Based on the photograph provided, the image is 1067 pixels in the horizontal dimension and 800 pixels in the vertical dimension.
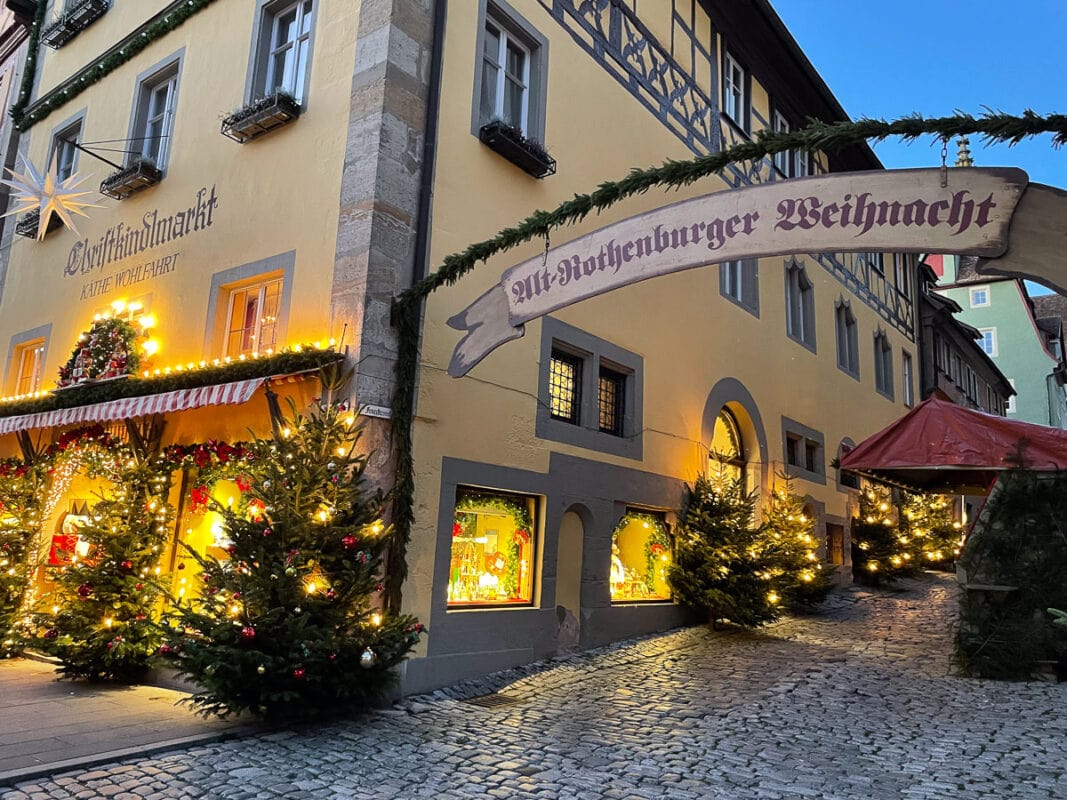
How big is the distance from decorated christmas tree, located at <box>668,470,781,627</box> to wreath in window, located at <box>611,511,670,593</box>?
0.20m

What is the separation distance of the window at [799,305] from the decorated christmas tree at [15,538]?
40.4 ft

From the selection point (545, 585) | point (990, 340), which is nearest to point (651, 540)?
point (545, 585)

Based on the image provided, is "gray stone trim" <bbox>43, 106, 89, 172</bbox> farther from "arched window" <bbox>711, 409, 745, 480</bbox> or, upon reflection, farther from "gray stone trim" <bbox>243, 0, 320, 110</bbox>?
"arched window" <bbox>711, 409, 745, 480</bbox>

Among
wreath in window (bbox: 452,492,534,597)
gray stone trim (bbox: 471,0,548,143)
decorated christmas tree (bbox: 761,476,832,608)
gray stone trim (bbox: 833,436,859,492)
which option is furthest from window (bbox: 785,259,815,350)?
wreath in window (bbox: 452,492,534,597)

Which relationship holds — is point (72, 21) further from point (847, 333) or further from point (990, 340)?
point (990, 340)

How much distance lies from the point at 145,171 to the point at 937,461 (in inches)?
382

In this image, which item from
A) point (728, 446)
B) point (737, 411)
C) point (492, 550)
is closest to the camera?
point (492, 550)

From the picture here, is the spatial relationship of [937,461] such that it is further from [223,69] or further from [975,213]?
[223,69]

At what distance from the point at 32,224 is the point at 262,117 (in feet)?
19.3

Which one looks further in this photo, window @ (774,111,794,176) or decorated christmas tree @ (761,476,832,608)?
window @ (774,111,794,176)

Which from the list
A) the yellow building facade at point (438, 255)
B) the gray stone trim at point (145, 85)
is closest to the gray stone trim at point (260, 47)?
the yellow building facade at point (438, 255)

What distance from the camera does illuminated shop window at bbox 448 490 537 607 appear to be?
7875mm

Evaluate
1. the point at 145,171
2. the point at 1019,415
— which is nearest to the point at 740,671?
the point at 145,171

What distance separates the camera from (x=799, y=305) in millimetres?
16000
